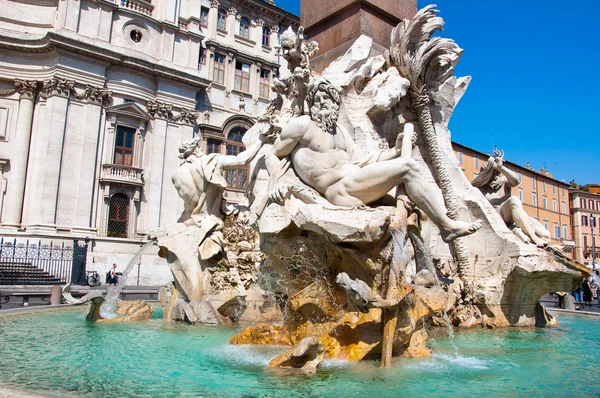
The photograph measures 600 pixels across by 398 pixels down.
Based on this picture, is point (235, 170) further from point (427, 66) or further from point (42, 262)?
point (427, 66)

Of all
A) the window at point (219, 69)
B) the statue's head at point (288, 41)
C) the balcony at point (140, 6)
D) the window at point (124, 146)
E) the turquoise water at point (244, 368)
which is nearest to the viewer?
the turquoise water at point (244, 368)

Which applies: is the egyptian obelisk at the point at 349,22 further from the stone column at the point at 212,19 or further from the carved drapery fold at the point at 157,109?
the stone column at the point at 212,19

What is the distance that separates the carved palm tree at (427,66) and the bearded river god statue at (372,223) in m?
0.02

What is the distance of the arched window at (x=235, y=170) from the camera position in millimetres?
30234

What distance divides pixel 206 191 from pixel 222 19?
2817 cm

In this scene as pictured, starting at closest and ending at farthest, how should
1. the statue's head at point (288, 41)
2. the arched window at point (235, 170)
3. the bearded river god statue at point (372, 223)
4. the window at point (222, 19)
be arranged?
1. the bearded river god statue at point (372, 223)
2. the statue's head at point (288, 41)
3. the arched window at point (235, 170)
4. the window at point (222, 19)

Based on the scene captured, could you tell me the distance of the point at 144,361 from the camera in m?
4.63

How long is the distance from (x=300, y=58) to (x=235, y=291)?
361cm

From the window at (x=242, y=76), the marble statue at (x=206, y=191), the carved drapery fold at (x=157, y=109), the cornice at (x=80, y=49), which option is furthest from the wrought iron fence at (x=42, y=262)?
the window at (x=242, y=76)

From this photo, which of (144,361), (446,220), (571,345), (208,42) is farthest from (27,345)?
(208,42)

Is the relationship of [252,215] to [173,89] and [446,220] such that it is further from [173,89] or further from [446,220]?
[173,89]

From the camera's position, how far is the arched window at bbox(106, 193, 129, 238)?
1034 inches

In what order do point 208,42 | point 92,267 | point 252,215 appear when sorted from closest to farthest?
point 252,215, point 92,267, point 208,42

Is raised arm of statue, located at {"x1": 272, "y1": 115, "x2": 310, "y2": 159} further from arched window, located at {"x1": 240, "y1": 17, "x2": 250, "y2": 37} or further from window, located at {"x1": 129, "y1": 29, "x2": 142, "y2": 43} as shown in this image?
arched window, located at {"x1": 240, "y1": 17, "x2": 250, "y2": 37}
